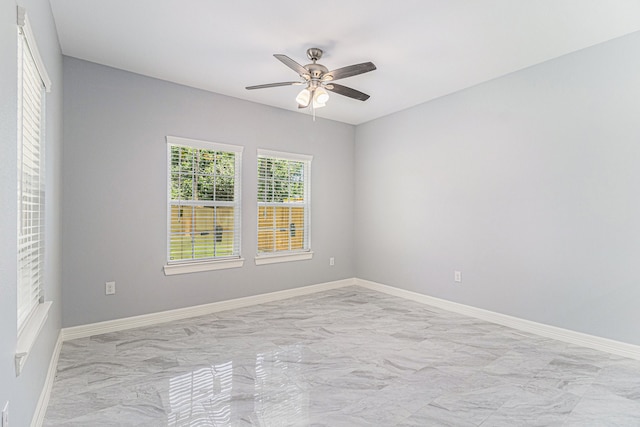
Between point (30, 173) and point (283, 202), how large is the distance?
3.19m

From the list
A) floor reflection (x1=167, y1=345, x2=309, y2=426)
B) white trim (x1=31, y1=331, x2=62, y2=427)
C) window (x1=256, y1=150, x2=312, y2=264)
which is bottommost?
floor reflection (x1=167, y1=345, x2=309, y2=426)

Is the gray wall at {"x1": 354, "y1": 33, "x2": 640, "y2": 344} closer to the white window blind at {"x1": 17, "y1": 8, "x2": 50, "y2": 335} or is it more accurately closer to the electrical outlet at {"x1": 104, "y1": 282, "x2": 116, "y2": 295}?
the electrical outlet at {"x1": 104, "y1": 282, "x2": 116, "y2": 295}

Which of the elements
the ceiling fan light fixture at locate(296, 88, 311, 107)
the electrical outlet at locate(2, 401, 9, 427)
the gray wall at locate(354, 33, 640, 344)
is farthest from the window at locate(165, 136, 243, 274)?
the electrical outlet at locate(2, 401, 9, 427)

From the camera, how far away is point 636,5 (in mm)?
2494

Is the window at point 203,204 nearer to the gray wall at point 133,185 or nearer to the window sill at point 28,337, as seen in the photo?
the gray wall at point 133,185

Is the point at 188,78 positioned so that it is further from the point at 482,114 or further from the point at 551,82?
the point at 551,82

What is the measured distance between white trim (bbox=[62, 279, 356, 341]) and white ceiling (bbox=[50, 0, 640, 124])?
8.73ft

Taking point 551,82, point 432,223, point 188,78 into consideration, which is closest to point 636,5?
point 551,82

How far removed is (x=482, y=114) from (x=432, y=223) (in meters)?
1.47

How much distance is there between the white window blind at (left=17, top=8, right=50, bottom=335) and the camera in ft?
5.72

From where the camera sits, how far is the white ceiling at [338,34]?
2.53 meters

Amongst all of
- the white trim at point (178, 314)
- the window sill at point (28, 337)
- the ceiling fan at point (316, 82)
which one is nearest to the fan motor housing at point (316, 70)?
the ceiling fan at point (316, 82)

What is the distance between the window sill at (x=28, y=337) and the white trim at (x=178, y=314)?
4.55 ft

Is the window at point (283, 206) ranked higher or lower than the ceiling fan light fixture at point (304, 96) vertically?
lower
